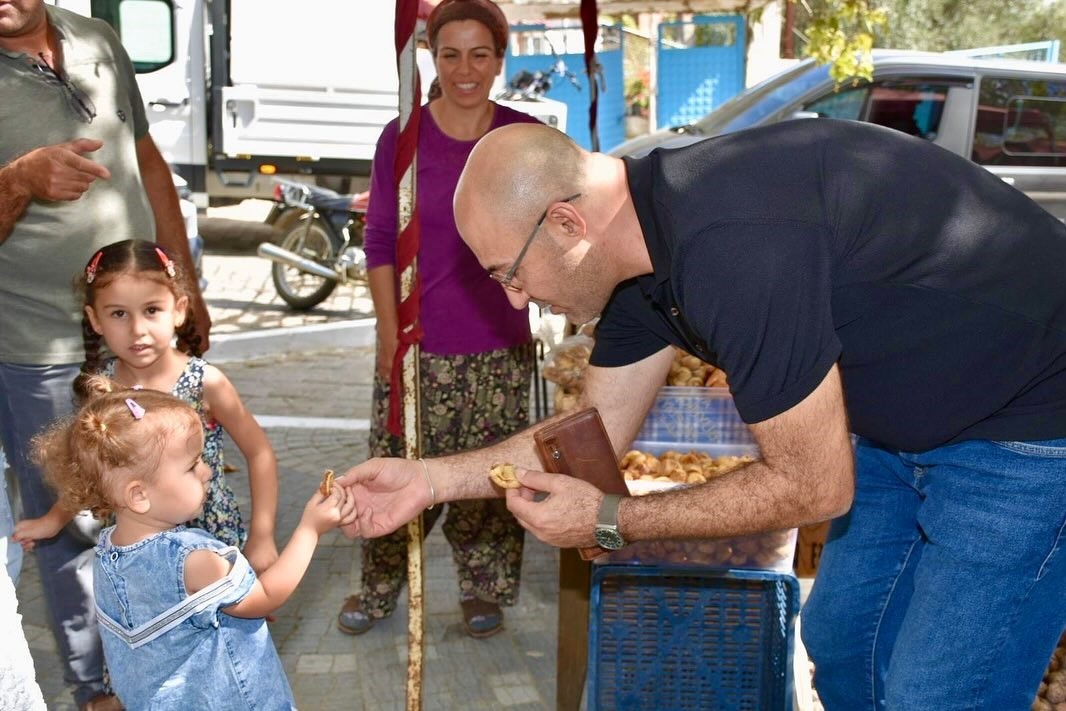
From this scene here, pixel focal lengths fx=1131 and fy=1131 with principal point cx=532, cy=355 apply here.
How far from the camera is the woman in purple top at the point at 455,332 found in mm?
3613

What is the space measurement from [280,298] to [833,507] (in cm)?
844

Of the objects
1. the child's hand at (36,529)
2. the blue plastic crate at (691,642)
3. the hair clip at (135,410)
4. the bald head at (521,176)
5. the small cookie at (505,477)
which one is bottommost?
the blue plastic crate at (691,642)

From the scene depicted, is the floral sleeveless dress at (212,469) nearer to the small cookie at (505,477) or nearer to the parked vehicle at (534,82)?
the small cookie at (505,477)

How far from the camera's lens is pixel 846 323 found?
204cm

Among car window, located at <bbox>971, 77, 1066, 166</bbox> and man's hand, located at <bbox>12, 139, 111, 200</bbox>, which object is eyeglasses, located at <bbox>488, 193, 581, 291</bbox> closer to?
man's hand, located at <bbox>12, 139, 111, 200</bbox>

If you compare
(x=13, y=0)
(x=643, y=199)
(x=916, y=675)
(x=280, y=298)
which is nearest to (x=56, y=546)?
(x=13, y=0)

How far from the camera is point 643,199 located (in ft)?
6.70

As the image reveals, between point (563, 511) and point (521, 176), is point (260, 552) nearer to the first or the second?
point (563, 511)

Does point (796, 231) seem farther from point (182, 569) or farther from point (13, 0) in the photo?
point (13, 0)

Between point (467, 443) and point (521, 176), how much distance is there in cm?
187

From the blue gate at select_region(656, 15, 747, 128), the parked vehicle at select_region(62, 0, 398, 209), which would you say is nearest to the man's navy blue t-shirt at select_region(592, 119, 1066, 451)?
the parked vehicle at select_region(62, 0, 398, 209)

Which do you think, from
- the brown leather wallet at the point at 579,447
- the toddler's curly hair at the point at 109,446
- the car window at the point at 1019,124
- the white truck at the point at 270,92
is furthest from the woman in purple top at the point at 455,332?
the white truck at the point at 270,92

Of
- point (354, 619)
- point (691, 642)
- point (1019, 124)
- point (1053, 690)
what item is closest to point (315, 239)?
point (1019, 124)

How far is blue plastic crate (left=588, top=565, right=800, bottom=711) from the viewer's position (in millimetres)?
2863
